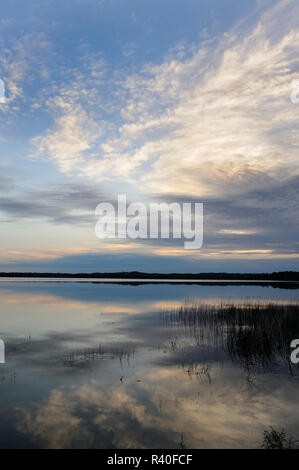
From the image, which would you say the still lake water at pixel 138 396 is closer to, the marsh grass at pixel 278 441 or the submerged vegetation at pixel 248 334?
the marsh grass at pixel 278 441

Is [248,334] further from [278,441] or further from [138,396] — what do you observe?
[278,441]

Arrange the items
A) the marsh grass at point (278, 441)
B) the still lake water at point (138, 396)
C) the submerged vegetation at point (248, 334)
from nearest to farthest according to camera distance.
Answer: the marsh grass at point (278, 441)
the still lake water at point (138, 396)
the submerged vegetation at point (248, 334)

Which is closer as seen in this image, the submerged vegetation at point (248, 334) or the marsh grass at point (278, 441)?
the marsh grass at point (278, 441)

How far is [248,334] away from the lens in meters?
14.2

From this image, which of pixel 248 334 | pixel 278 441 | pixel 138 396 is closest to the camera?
pixel 278 441

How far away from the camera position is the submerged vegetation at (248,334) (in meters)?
12.0

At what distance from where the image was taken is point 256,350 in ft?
41.7

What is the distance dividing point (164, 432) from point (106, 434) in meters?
1.16

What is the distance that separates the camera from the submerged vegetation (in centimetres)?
1205

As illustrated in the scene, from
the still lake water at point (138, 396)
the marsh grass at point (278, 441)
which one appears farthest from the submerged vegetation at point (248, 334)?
the marsh grass at point (278, 441)

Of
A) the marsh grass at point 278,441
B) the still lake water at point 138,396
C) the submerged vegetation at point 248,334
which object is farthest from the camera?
the submerged vegetation at point 248,334

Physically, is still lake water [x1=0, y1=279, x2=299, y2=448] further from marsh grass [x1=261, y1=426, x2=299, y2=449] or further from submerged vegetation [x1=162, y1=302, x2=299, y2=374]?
submerged vegetation [x1=162, y1=302, x2=299, y2=374]

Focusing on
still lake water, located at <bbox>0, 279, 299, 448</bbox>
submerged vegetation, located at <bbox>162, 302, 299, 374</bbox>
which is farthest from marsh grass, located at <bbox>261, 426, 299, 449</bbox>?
submerged vegetation, located at <bbox>162, 302, 299, 374</bbox>

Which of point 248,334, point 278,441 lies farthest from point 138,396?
point 248,334
